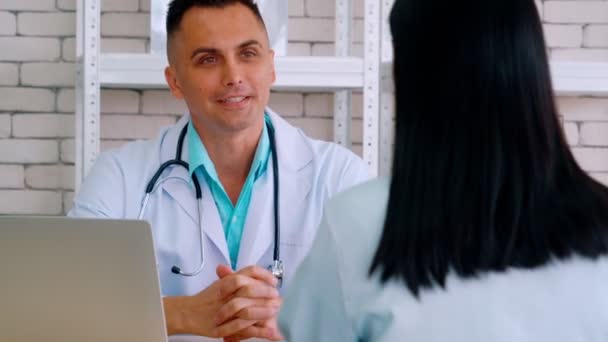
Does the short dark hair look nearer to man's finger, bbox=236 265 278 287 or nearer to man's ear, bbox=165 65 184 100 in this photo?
man's ear, bbox=165 65 184 100

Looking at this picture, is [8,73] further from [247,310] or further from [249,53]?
[247,310]

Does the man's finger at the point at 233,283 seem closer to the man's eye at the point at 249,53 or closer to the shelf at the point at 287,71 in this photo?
the man's eye at the point at 249,53

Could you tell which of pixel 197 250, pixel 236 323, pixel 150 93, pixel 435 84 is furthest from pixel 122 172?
pixel 435 84

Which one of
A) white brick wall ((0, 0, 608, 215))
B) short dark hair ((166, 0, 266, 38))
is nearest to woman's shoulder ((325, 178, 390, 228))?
short dark hair ((166, 0, 266, 38))

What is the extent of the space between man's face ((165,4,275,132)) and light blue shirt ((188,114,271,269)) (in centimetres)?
7

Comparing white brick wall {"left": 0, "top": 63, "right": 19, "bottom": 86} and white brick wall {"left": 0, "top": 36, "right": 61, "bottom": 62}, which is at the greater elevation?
white brick wall {"left": 0, "top": 36, "right": 61, "bottom": 62}

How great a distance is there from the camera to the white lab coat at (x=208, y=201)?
179 cm

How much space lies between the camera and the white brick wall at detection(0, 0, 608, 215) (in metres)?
2.60

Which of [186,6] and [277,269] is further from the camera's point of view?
[186,6]

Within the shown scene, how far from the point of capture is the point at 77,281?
107 centimetres

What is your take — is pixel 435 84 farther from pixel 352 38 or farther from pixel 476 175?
pixel 352 38

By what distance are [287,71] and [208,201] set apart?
55 centimetres

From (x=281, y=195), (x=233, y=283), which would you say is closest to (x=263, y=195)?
(x=281, y=195)

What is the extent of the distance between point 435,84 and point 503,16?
3.6 inches
